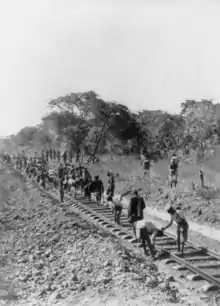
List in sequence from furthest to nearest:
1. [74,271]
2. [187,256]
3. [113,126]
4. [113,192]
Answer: [113,126], [113,192], [187,256], [74,271]

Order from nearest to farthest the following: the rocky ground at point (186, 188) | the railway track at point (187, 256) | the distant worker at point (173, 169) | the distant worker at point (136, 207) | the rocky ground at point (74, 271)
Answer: the rocky ground at point (74, 271) < the railway track at point (187, 256) < the distant worker at point (136, 207) < the rocky ground at point (186, 188) < the distant worker at point (173, 169)

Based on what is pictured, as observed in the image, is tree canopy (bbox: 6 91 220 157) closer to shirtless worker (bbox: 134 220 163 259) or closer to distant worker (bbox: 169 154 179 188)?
distant worker (bbox: 169 154 179 188)

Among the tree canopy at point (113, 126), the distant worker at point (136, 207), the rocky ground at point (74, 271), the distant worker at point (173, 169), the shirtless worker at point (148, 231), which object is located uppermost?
the tree canopy at point (113, 126)

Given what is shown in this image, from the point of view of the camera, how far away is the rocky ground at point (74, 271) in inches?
334

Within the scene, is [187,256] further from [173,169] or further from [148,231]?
[173,169]

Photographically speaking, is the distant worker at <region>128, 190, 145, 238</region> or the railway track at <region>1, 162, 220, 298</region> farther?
the distant worker at <region>128, 190, 145, 238</region>

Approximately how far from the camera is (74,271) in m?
10.2

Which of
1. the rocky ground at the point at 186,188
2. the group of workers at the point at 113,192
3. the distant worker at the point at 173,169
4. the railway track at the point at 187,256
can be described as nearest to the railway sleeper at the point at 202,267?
the railway track at the point at 187,256

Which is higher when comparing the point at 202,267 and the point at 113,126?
the point at 113,126

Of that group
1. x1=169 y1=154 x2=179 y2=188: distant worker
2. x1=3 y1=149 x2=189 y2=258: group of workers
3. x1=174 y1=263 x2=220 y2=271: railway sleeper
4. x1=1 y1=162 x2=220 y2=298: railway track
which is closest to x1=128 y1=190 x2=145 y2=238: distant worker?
x1=3 y1=149 x2=189 y2=258: group of workers

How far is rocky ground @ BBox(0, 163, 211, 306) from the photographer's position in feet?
27.8

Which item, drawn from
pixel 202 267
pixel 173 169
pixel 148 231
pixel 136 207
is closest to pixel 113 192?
pixel 173 169

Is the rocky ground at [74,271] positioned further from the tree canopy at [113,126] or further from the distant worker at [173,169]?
Answer: the tree canopy at [113,126]

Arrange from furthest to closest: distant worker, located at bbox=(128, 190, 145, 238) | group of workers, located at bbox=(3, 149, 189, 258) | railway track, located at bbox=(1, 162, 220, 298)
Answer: distant worker, located at bbox=(128, 190, 145, 238) < group of workers, located at bbox=(3, 149, 189, 258) < railway track, located at bbox=(1, 162, 220, 298)
